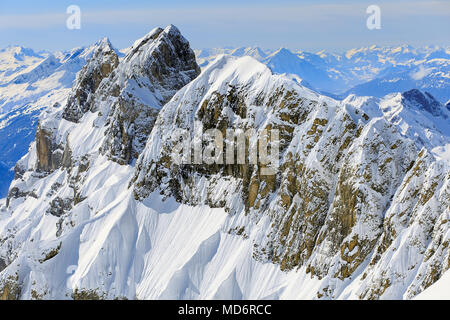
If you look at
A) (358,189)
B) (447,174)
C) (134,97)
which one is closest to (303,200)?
(358,189)

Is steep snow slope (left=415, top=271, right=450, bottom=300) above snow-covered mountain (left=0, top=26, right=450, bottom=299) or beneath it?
above

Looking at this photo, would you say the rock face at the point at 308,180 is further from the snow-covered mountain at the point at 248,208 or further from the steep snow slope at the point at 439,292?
the steep snow slope at the point at 439,292

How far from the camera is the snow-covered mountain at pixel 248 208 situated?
8350 cm

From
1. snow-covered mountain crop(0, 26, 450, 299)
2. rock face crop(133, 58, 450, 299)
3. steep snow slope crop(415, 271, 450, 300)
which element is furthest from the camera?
rock face crop(133, 58, 450, 299)

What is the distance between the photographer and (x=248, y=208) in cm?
11875

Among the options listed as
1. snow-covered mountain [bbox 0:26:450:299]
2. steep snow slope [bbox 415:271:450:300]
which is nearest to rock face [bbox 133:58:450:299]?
snow-covered mountain [bbox 0:26:450:299]

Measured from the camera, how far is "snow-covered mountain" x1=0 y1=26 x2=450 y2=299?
83.5m

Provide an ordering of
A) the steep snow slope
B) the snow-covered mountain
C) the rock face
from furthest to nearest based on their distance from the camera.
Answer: the rock face, the snow-covered mountain, the steep snow slope

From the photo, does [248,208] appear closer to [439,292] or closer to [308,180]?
[308,180]

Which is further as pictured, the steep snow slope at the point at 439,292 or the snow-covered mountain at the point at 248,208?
the snow-covered mountain at the point at 248,208

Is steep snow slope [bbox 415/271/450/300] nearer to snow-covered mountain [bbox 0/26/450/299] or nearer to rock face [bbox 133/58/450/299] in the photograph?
snow-covered mountain [bbox 0/26/450/299]

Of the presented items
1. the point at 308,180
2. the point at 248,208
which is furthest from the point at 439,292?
the point at 248,208

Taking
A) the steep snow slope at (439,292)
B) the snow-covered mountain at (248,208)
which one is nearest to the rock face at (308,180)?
the snow-covered mountain at (248,208)

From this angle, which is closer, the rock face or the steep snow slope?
the steep snow slope
